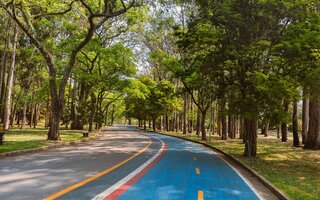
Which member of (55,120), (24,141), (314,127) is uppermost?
(55,120)

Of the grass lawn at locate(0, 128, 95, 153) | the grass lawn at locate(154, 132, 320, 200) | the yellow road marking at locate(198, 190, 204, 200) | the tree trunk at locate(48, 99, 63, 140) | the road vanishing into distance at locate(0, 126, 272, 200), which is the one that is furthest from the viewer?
the tree trunk at locate(48, 99, 63, 140)

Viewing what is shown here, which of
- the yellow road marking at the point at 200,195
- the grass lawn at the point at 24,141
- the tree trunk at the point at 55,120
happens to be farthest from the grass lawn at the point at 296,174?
the tree trunk at the point at 55,120

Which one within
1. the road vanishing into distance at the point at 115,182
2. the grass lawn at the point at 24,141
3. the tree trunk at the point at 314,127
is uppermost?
the tree trunk at the point at 314,127

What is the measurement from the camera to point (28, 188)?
8172 millimetres

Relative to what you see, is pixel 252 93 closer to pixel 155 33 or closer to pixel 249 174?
pixel 249 174

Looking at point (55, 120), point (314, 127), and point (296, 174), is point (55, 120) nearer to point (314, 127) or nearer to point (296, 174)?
point (296, 174)

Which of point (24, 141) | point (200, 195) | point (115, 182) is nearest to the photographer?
point (200, 195)

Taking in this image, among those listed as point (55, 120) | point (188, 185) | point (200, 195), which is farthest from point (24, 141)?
point (200, 195)

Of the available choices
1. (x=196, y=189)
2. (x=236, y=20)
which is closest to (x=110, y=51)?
(x=236, y=20)

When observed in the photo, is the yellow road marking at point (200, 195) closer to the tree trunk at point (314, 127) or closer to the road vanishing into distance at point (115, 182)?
the road vanishing into distance at point (115, 182)

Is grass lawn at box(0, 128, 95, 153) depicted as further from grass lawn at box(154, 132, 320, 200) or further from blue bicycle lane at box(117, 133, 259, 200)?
grass lawn at box(154, 132, 320, 200)

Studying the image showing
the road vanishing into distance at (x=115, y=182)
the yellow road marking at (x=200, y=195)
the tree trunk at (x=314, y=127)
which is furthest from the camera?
the tree trunk at (x=314, y=127)

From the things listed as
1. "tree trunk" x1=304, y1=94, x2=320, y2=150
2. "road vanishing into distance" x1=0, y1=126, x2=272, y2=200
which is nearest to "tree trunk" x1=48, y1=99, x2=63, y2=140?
"road vanishing into distance" x1=0, y1=126, x2=272, y2=200

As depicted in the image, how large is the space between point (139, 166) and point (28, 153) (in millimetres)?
6405
